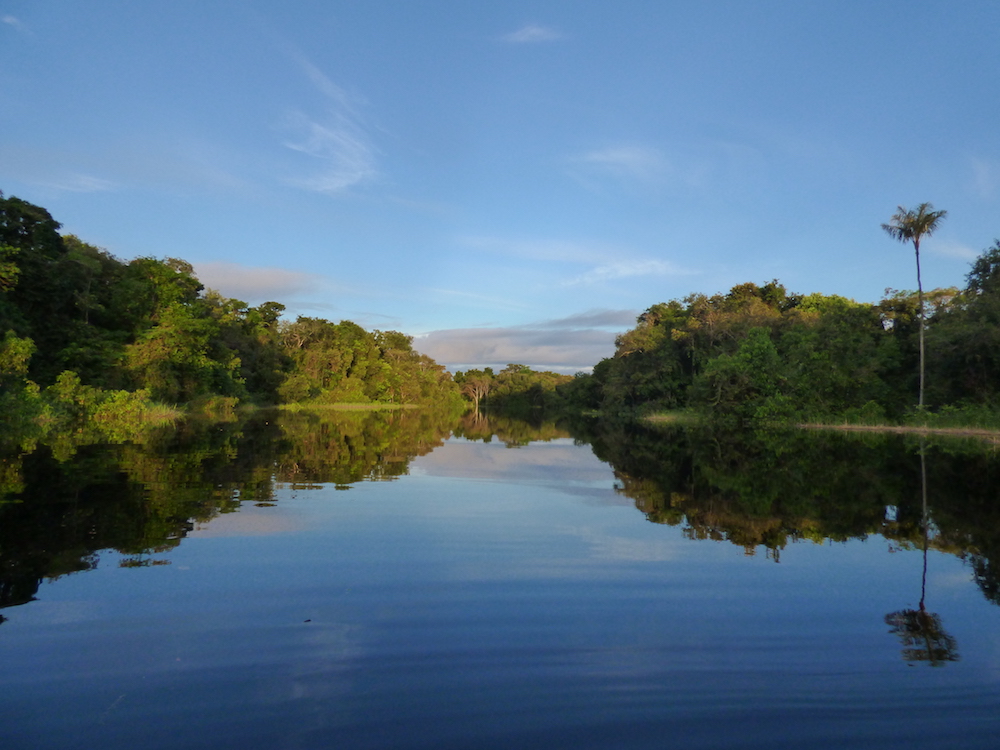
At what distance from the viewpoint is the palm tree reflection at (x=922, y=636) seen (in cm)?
414

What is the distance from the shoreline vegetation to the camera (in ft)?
96.2

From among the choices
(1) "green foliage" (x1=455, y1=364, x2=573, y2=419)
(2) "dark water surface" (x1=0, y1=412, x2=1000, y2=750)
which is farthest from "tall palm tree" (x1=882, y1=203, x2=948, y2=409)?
(1) "green foliage" (x1=455, y1=364, x2=573, y2=419)

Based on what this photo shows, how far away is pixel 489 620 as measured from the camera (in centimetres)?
470

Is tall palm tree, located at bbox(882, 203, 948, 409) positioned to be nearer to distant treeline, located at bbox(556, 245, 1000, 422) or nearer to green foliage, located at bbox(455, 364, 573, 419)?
distant treeline, located at bbox(556, 245, 1000, 422)

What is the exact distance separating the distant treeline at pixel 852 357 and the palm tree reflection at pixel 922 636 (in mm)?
31007

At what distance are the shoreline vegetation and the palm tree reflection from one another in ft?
73.0

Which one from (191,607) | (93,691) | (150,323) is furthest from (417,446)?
(150,323)

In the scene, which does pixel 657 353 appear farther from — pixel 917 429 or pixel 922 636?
pixel 922 636

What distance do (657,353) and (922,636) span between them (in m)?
54.5

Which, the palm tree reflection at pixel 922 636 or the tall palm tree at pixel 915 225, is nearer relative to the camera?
the palm tree reflection at pixel 922 636

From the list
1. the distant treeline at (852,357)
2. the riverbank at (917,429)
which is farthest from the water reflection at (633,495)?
the distant treeline at (852,357)

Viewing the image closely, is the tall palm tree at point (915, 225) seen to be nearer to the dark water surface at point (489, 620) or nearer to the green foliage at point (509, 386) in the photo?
the dark water surface at point (489, 620)

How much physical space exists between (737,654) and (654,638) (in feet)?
1.80

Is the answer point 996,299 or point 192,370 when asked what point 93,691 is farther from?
point 192,370
